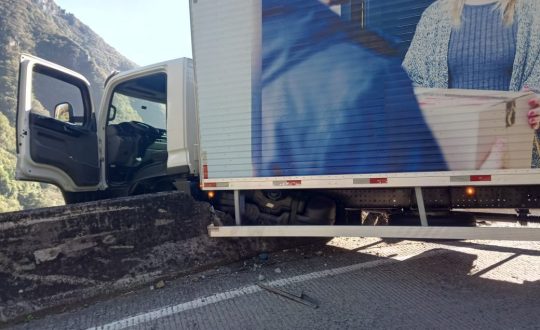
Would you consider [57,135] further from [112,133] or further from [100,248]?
[100,248]

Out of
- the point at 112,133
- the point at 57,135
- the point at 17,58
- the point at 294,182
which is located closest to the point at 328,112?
the point at 294,182

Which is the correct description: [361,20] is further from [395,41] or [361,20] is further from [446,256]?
[446,256]

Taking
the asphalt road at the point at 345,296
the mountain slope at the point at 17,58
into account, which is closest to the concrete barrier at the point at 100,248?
the asphalt road at the point at 345,296

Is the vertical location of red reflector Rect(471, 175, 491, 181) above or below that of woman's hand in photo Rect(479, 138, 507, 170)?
below

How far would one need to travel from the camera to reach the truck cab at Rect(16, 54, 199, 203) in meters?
4.09

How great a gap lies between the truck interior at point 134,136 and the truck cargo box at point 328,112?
1.23m

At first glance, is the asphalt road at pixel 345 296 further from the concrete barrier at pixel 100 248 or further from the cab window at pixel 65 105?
the cab window at pixel 65 105

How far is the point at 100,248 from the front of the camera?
337 cm

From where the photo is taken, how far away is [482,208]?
347cm

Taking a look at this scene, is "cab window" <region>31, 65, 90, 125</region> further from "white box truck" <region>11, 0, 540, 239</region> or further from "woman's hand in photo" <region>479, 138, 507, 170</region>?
"woman's hand in photo" <region>479, 138, 507, 170</region>

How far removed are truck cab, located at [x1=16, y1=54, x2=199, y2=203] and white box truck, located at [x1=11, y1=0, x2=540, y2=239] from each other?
2cm

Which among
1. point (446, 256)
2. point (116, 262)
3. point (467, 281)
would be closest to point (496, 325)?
point (467, 281)

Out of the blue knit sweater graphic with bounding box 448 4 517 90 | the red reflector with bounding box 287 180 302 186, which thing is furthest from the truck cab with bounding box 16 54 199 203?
the blue knit sweater graphic with bounding box 448 4 517 90

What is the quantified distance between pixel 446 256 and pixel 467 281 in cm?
75
